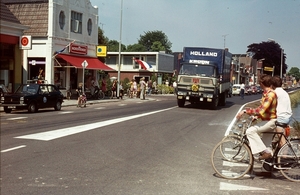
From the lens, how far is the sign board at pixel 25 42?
83.4ft

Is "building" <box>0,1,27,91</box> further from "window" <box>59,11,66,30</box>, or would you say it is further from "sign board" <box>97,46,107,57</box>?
"sign board" <box>97,46,107,57</box>

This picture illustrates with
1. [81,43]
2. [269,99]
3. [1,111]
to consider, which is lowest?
[1,111]

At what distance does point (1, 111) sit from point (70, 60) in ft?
39.2

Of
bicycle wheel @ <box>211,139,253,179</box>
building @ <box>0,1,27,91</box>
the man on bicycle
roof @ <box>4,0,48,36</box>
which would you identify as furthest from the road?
roof @ <box>4,0,48,36</box>

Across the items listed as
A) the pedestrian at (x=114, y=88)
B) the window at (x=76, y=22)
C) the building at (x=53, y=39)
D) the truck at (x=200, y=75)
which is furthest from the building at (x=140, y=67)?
the truck at (x=200, y=75)

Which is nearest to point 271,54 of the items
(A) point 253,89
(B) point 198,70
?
(B) point 198,70

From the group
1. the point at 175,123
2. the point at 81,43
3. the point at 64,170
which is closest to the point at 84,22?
the point at 81,43

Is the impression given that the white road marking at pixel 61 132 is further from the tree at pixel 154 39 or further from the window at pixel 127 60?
the tree at pixel 154 39

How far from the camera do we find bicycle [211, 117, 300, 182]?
7547mm

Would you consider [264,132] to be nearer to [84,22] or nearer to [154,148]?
[154,148]

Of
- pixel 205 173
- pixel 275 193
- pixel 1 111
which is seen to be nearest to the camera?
pixel 275 193

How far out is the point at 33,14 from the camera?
3145 cm

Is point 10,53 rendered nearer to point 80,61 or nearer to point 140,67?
point 80,61

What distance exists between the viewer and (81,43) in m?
34.7
